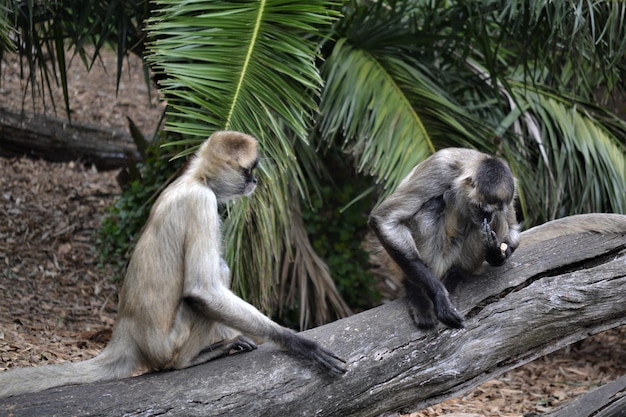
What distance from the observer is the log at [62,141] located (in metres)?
10.6

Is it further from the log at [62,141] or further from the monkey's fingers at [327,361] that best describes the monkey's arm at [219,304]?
the log at [62,141]

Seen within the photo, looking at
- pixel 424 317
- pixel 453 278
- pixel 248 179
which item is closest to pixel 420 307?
pixel 424 317

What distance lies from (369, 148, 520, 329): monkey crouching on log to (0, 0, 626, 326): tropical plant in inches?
42.0

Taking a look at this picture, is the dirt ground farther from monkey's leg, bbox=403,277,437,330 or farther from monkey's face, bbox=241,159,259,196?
monkey's face, bbox=241,159,259,196

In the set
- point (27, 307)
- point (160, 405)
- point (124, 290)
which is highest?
point (124, 290)

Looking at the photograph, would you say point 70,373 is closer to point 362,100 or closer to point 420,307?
point 420,307

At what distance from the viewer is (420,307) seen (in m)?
4.89

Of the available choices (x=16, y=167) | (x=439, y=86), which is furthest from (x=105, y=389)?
(x=16, y=167)

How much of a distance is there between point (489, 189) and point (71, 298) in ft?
16.3

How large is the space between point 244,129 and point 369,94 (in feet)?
5.55

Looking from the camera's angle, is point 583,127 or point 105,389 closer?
point 105,389

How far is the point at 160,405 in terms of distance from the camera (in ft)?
13.7

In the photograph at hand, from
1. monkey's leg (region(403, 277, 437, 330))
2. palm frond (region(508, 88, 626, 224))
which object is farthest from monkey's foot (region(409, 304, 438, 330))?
palm frond (region(508, 88, 626, 224))

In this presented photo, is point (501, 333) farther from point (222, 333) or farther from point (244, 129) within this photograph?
point (244, 129)
